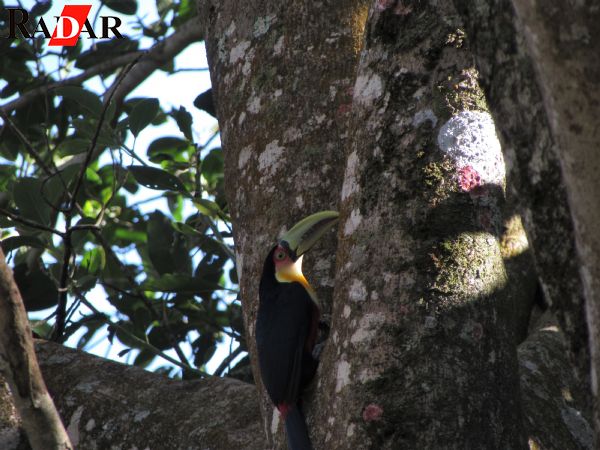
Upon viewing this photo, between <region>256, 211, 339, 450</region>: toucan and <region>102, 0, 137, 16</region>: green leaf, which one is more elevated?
<region>102, 0, 137, 16</region>: green leaf

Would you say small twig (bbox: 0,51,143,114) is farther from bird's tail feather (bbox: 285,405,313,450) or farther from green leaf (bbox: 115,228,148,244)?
bird's tail feather (bbox: 285,405,313,450)

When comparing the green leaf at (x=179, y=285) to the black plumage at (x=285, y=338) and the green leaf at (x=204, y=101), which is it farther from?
the black plumage at (x=285, y=338)

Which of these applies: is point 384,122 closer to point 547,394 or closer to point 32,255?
point 547,394

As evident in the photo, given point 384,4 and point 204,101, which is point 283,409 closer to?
point 384,4

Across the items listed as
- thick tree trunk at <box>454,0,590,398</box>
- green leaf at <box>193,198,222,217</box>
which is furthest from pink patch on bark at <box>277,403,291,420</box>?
green leaf at <box>193,198,222,217</box>

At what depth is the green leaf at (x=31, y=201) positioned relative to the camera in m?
3.26

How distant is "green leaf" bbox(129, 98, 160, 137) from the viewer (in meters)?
3.49

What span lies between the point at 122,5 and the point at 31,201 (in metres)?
1.38

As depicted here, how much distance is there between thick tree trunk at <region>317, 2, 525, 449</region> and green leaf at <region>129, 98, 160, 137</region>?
1581 millimetres

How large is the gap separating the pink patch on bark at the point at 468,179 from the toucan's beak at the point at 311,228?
0.35 metres

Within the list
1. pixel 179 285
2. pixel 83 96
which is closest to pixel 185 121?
pixel 83 96

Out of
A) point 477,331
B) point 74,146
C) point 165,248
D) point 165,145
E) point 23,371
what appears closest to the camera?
point 23,371

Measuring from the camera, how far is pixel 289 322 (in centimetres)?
257

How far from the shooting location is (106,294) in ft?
14.0
